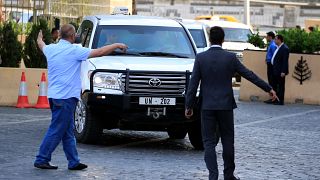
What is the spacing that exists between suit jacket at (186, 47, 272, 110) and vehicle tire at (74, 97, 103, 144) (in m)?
3.86

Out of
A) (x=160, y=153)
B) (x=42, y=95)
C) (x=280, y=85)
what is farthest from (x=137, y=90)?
(x=280, y=85)

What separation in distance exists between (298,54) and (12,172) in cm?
1539

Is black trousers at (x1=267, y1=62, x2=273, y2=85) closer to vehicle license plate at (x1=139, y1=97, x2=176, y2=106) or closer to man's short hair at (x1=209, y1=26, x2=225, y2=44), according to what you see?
vehicle license plate at (x1=139, y1=97, x2=176, y2=106)

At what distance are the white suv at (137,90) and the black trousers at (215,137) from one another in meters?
3.23

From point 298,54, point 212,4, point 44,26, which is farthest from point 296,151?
point 212,4

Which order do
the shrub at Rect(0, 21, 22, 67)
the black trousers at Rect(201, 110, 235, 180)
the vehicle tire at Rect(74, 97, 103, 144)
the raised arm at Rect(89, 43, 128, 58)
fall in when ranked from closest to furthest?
the black trousers at Rect(201, 110, 235, 180) → the raised arm at Rect(89, 43, 128, 58) → the vehicle tire at Rect(74, 97, 103, 144) → the shrub at Rect(0, 21, 22, 67)

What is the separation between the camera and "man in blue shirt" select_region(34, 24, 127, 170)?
40.3 feet

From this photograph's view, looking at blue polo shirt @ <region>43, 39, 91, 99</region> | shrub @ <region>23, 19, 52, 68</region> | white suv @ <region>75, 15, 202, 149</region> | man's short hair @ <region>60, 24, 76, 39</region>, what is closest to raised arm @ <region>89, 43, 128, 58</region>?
blue polo shirt @ <region>43, 39, 91, 99</region>

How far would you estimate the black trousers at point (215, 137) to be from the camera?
36.5ft

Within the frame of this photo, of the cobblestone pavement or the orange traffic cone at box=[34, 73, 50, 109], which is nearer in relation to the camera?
the cobblestone pavement

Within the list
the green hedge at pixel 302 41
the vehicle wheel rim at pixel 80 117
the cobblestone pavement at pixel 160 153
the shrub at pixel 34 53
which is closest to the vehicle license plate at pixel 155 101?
the cobblestone pavement at pixel 160 153

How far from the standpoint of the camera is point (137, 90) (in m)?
14.6

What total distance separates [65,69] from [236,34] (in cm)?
2509

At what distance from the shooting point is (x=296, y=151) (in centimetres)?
1534
